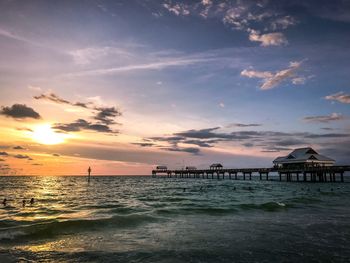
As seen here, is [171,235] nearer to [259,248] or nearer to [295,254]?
[259,248]

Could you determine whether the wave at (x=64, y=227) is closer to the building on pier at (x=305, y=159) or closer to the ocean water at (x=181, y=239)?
the ocean water at (x=181, y=239)

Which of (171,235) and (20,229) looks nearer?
(171,235)

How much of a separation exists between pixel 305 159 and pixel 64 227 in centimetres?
7020

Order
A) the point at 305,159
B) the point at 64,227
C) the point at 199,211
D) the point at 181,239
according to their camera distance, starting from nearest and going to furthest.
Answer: the point at 181,239 < the point at 64,227 < the point at 199,211 < the point at 305,159

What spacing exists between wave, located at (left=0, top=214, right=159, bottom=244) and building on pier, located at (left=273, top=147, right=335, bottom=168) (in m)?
66.1

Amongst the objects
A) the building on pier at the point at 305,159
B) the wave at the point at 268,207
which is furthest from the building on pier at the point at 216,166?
the wave at the point at 268,207

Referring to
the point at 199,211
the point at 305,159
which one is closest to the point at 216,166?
the point at 305,159

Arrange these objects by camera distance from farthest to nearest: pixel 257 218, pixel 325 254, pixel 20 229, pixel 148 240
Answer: pixel 257 218 → pixel 20 229 → pixel 148 240 → pixel 325 254

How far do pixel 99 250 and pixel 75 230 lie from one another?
13.9 ft

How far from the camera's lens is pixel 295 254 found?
371 inches

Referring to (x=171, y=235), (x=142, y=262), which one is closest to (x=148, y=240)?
(x=171, y=235)

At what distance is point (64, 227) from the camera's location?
45.6ft

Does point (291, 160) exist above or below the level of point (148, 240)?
above

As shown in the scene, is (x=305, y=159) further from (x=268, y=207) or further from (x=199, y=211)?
(x=199, y=211)
